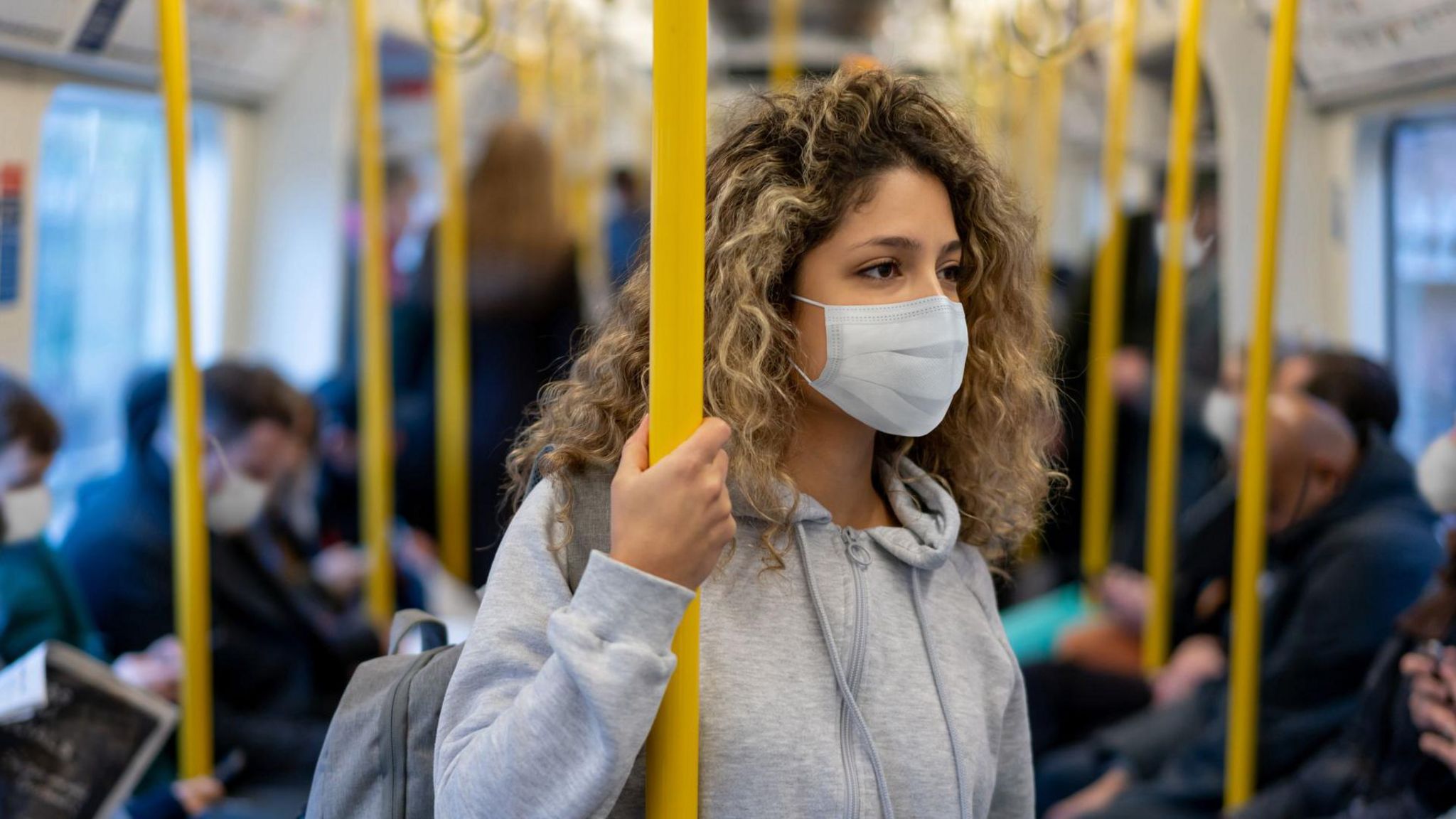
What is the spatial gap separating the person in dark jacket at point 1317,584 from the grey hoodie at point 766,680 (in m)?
1.36

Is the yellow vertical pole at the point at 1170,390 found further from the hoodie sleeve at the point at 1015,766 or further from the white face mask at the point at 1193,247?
the hoodie sleeve at the point at 1015,766

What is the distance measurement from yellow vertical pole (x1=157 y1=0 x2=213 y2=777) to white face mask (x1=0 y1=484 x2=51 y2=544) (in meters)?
Result: 0.23

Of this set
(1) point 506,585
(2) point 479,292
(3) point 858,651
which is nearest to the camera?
(1) point 506,585

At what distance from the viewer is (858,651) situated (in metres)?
1.32

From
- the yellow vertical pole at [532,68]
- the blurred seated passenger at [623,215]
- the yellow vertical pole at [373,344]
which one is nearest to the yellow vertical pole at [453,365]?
the yellow vertical pole at [373,344]

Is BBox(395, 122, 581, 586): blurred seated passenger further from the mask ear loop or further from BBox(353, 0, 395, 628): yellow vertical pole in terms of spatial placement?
the mask ear loop

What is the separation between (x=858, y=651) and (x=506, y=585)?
357 millimetres

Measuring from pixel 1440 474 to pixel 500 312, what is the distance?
324 centimetres

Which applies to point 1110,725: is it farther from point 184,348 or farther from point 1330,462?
point 184,348

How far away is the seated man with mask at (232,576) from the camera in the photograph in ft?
8.94

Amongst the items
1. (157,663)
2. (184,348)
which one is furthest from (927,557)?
(157,663)

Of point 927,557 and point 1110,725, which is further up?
point 927,557

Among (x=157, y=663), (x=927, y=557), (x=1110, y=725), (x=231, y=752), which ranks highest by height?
(x=927, y=557)

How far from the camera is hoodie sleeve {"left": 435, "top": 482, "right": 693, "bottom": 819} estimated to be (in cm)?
107
